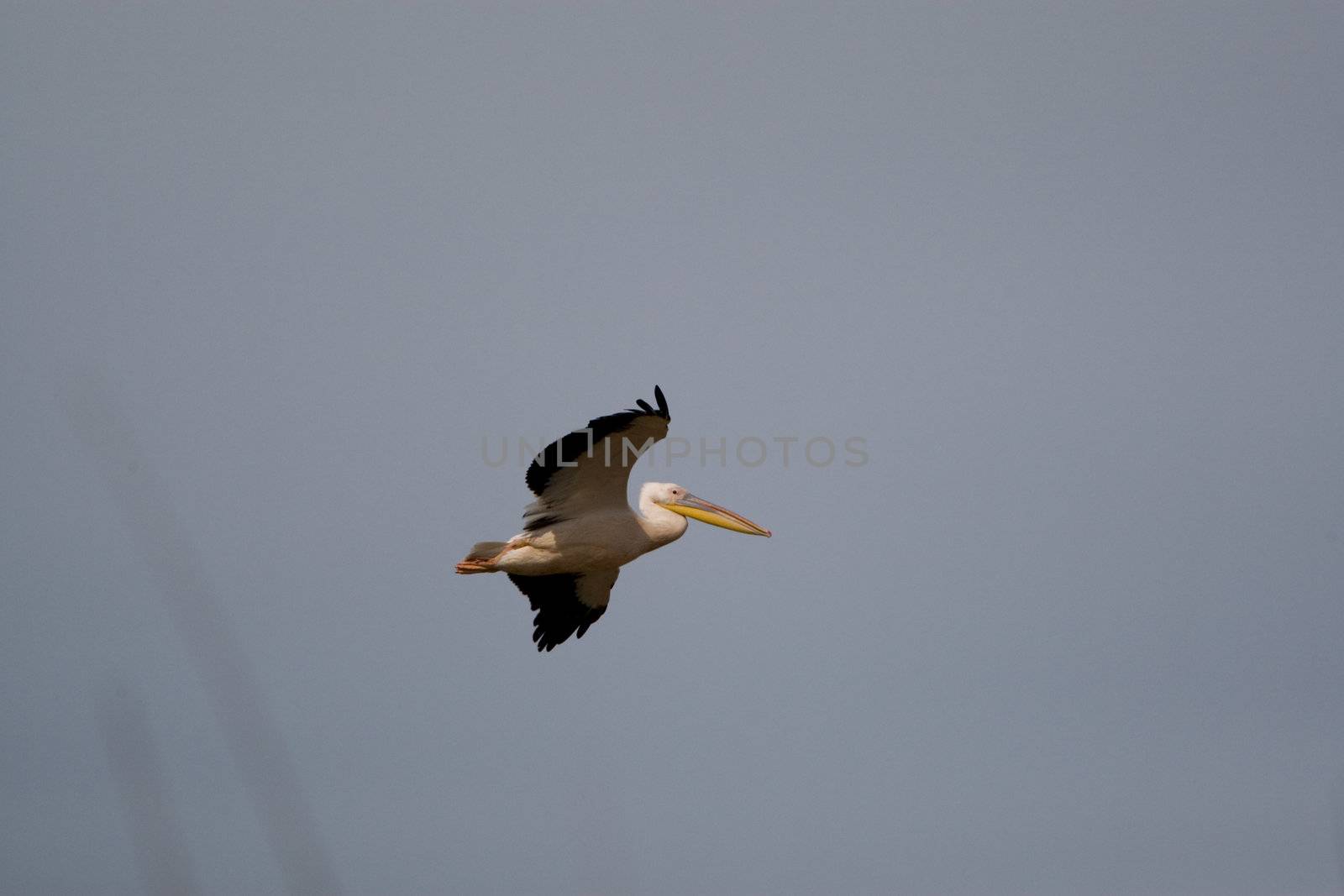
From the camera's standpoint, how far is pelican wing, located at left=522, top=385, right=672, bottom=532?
40.0 feet

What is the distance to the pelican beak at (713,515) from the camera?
46.2 feet

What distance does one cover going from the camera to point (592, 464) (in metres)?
12.8

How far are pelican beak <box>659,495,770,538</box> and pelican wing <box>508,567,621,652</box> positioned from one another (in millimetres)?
770

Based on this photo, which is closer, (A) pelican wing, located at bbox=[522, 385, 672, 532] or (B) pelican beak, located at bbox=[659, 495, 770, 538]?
(A) pelican wing, located at bbox=[522, 385, 672, 532]

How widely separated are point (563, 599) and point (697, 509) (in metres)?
1.34

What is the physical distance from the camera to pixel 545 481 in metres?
12.9

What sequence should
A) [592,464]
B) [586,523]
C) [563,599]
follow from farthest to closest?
[563,599] → [586,523] → [592,464]

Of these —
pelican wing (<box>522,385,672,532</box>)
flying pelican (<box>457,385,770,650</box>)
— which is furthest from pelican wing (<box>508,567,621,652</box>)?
pelican wing (<box>522,385,672,532</box>)

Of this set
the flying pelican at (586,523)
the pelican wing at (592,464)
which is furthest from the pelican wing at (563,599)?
the pelican wing at (592,464)

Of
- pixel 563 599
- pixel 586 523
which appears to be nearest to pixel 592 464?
pixel 586 523

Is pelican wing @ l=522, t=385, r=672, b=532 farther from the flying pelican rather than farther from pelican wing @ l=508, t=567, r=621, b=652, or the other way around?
pelican wing @ l=508, t=567, r=621, b=652

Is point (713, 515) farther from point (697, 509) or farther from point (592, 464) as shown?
point (592, 464)

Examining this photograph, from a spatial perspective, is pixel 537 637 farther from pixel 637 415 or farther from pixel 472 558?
pixel 637 415

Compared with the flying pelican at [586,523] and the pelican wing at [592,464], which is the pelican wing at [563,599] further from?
the pelican wing at [592,464]
